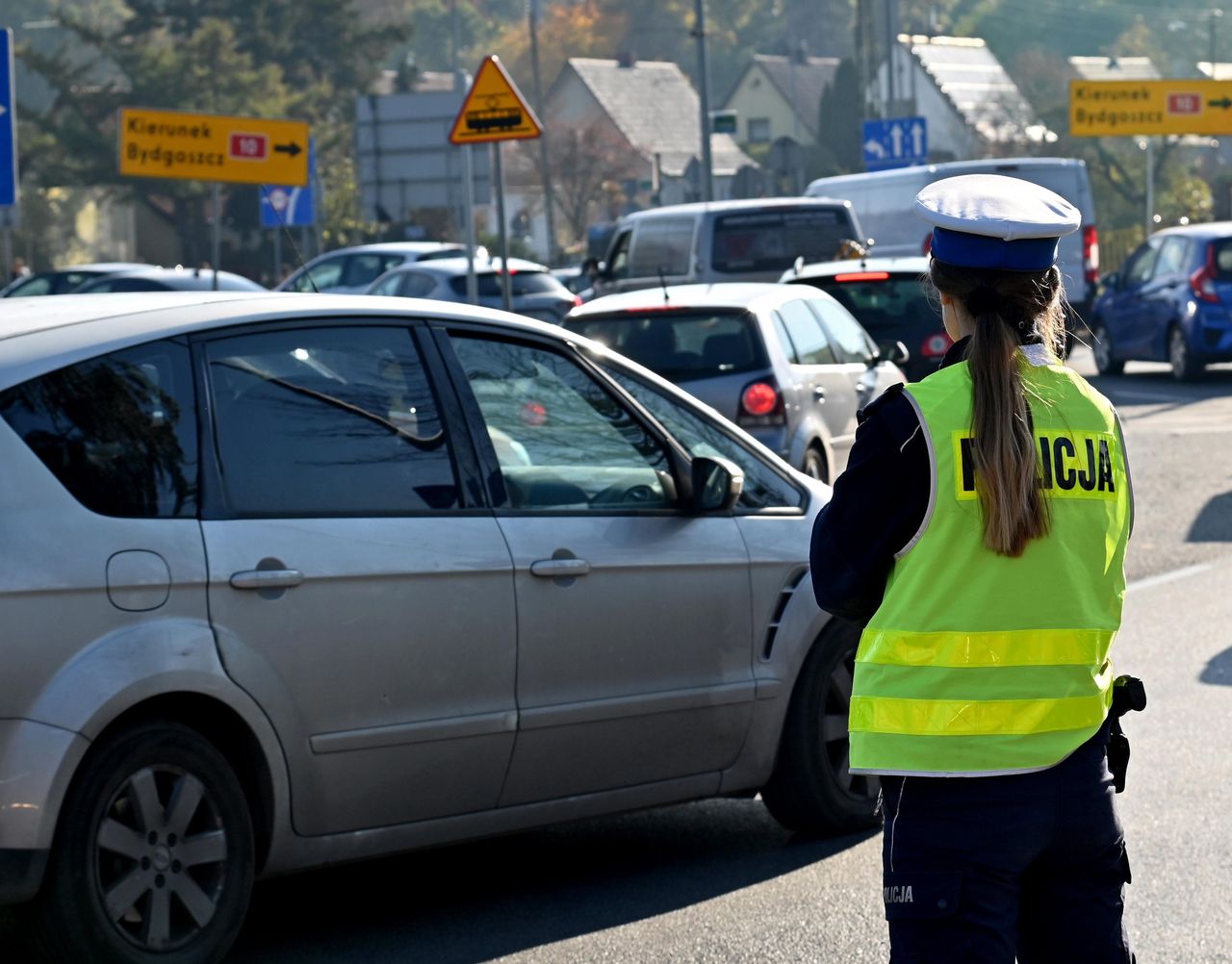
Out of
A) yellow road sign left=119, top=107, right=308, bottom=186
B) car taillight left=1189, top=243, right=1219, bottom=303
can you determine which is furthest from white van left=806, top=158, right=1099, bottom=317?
yellow road sign left=119, top=107, right=308, bottom=186

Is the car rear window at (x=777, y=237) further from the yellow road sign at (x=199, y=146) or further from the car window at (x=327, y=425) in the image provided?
the car window at (x=327, y=425)

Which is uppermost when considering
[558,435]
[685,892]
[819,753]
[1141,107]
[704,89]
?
[704,89]

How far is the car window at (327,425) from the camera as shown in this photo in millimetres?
5039

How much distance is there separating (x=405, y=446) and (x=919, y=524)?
8.02 feet

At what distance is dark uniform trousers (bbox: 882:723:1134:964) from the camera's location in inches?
117

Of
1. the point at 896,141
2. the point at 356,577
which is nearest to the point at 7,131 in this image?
the point at 356,577

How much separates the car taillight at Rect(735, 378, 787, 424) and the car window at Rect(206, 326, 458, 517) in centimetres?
691

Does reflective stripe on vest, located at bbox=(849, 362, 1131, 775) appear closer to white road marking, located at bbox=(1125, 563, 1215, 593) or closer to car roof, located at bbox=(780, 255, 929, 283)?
white road marking, located at bbox=(1125, 563, 1215, 593)

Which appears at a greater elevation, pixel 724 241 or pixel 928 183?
pixel 928 183

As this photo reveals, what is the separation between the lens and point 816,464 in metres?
12.7

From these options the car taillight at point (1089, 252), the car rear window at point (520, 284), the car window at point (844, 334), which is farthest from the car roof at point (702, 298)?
the car taillight at point (1089, 252)

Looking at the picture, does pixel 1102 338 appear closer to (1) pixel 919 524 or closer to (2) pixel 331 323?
(2) pixel 331 323

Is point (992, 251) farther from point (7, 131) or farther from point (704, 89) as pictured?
point (704, 89)

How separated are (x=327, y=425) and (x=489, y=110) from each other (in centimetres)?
1177
